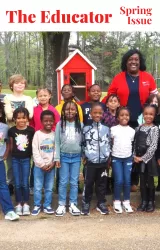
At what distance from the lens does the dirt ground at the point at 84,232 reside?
11.4 feet

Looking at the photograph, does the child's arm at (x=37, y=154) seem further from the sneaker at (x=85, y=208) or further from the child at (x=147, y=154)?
the child at (x=147, y=154)

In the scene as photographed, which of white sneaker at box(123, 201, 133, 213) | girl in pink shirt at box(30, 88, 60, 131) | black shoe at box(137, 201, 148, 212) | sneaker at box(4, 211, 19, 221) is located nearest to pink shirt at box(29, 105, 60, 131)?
girl in pink shirt at box(30, 88, 60, 131)

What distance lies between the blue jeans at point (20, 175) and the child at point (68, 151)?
387 millimetres

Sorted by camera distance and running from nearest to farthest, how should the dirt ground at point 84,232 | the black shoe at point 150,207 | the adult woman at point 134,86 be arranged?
the dirt ground at point 84,232 → the black shoe at point 150,207 → the adult woman at point 134,86

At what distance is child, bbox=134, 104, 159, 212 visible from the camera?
4359mm

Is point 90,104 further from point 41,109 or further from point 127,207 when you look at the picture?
point 127,207

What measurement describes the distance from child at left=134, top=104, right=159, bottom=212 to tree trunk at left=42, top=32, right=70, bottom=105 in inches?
232

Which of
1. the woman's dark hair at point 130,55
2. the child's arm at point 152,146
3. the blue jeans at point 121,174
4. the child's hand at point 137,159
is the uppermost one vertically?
the woman's dark hair at point 130,55

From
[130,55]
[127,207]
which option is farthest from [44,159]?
[130,55]

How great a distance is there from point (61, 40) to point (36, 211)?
6.54m

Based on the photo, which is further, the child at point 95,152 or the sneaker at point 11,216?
the child at point 95,152

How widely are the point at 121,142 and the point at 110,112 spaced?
0.48m

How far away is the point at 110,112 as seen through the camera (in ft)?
15.3

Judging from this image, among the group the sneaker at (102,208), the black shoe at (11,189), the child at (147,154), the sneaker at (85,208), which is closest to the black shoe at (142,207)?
the child at (147,154)
